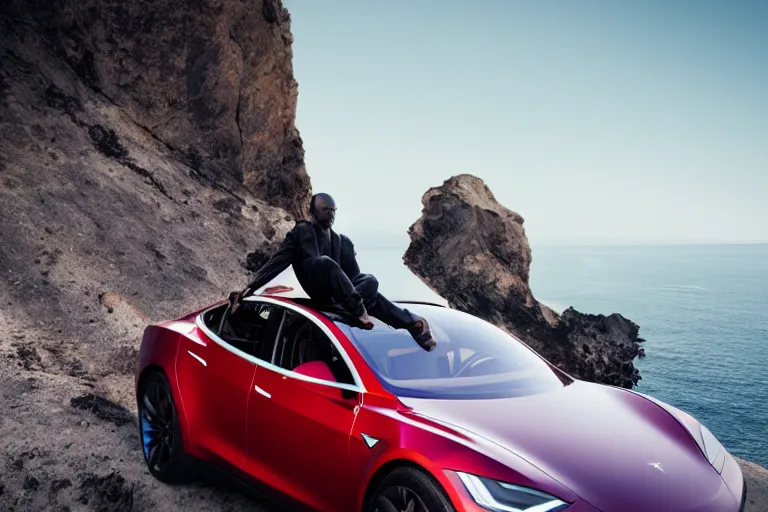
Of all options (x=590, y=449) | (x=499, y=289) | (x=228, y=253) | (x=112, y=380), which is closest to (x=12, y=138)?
(x=228, y=253)

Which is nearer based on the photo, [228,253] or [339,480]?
[339,480]

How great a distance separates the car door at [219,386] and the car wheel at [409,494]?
1.44 meters

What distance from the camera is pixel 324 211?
613 cm

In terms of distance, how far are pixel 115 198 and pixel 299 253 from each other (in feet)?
36.3

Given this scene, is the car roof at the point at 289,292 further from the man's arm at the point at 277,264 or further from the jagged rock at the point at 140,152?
the jagged rock at the point at 140,152

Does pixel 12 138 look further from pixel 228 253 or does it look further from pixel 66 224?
pixel 228 253

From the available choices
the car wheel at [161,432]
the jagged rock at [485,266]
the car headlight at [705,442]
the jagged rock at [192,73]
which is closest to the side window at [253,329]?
the car wheel at [161,432]

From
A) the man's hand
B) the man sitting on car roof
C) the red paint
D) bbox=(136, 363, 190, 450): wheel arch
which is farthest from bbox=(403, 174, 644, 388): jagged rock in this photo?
the red paint

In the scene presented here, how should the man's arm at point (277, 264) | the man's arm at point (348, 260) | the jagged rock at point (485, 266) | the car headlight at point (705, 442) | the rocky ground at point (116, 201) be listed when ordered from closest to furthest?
1. the car headlight at point (705, 442)
2. the man's arm at point (277, 264)
3. the man's arm at point (348, 260)
4. the rocky ground at point (116, 201)
5. the jagged rock at point (485, 266)

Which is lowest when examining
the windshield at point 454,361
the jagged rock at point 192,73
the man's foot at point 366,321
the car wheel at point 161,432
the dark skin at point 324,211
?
the car wheel at point 161,432

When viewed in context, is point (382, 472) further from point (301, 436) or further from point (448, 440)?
point (301, 436)

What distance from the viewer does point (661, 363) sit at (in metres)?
58.6

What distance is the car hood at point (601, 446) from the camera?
3.15 metres

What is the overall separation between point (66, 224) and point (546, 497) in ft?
42.0
